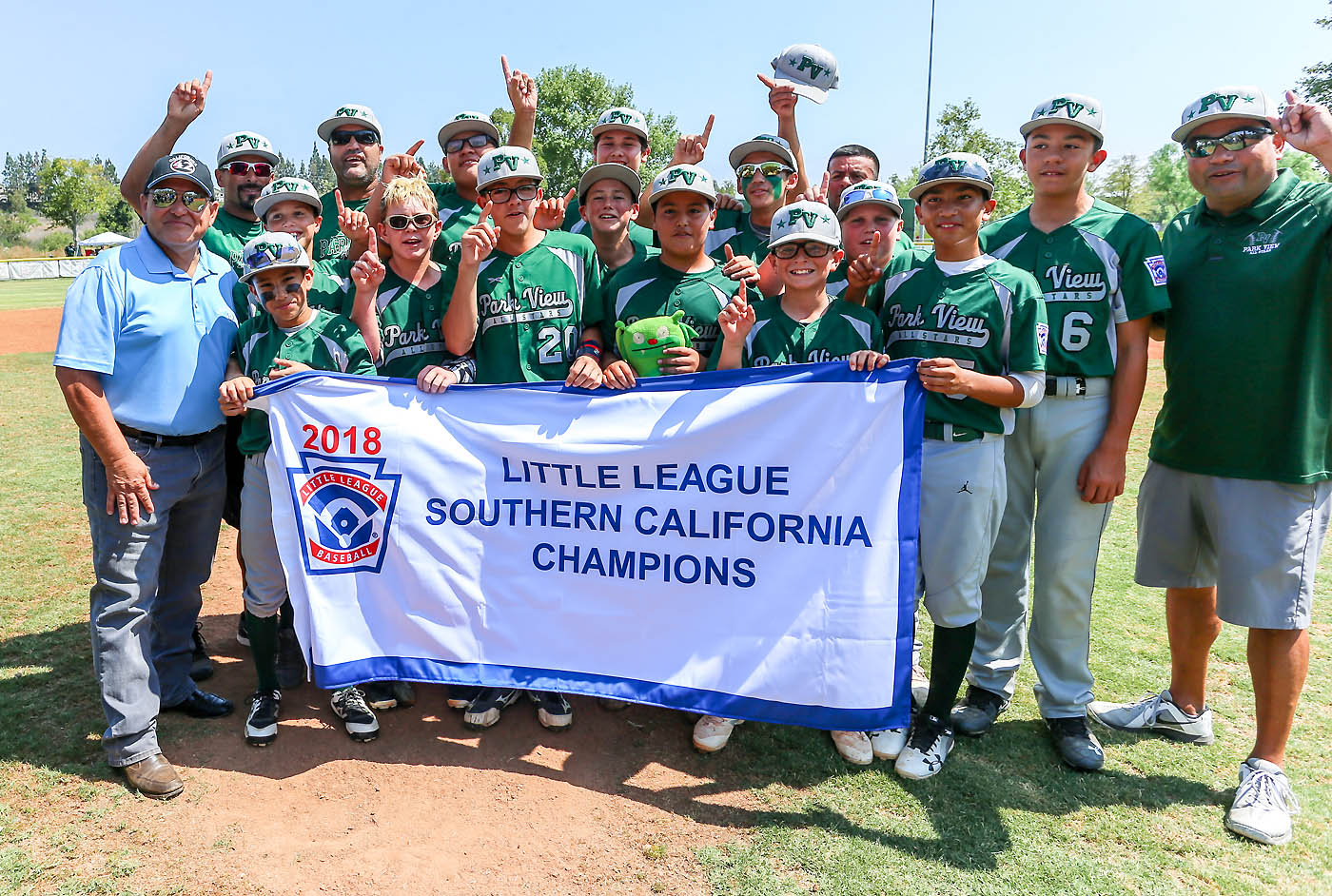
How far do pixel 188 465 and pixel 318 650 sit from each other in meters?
1.16

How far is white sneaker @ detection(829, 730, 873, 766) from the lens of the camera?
14.4ft

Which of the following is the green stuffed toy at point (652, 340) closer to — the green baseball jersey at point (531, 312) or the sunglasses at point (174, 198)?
the green baseball jersey at point (531, 312)

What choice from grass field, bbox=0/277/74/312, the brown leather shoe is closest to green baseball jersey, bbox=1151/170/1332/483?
the brown leather shoe

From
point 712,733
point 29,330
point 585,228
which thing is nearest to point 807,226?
point 585,228

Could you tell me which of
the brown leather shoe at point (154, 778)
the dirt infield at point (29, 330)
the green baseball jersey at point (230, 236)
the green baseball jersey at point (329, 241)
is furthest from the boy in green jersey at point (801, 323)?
the dirt infield at point (29, 330)

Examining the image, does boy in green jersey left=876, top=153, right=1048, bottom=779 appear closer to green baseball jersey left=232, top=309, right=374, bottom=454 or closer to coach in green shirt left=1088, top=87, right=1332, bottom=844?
coach in green shirt left=1088, top=87, right=1332, bottom=844

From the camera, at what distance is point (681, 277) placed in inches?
181

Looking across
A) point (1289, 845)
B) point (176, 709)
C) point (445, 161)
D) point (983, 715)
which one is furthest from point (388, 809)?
point (445, 161)

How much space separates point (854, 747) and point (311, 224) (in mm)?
4340

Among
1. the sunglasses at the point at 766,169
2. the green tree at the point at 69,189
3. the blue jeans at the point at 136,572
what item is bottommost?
the blue jeans at the point at 136,572

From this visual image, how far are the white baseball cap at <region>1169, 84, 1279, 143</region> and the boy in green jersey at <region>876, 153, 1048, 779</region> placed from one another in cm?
102

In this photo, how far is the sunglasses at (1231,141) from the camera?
4105mm

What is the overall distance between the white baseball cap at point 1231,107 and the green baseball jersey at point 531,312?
10.0 feet

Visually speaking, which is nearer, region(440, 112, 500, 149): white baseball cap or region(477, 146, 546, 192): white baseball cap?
region(477, 146, 546, 192): white baseball cap
